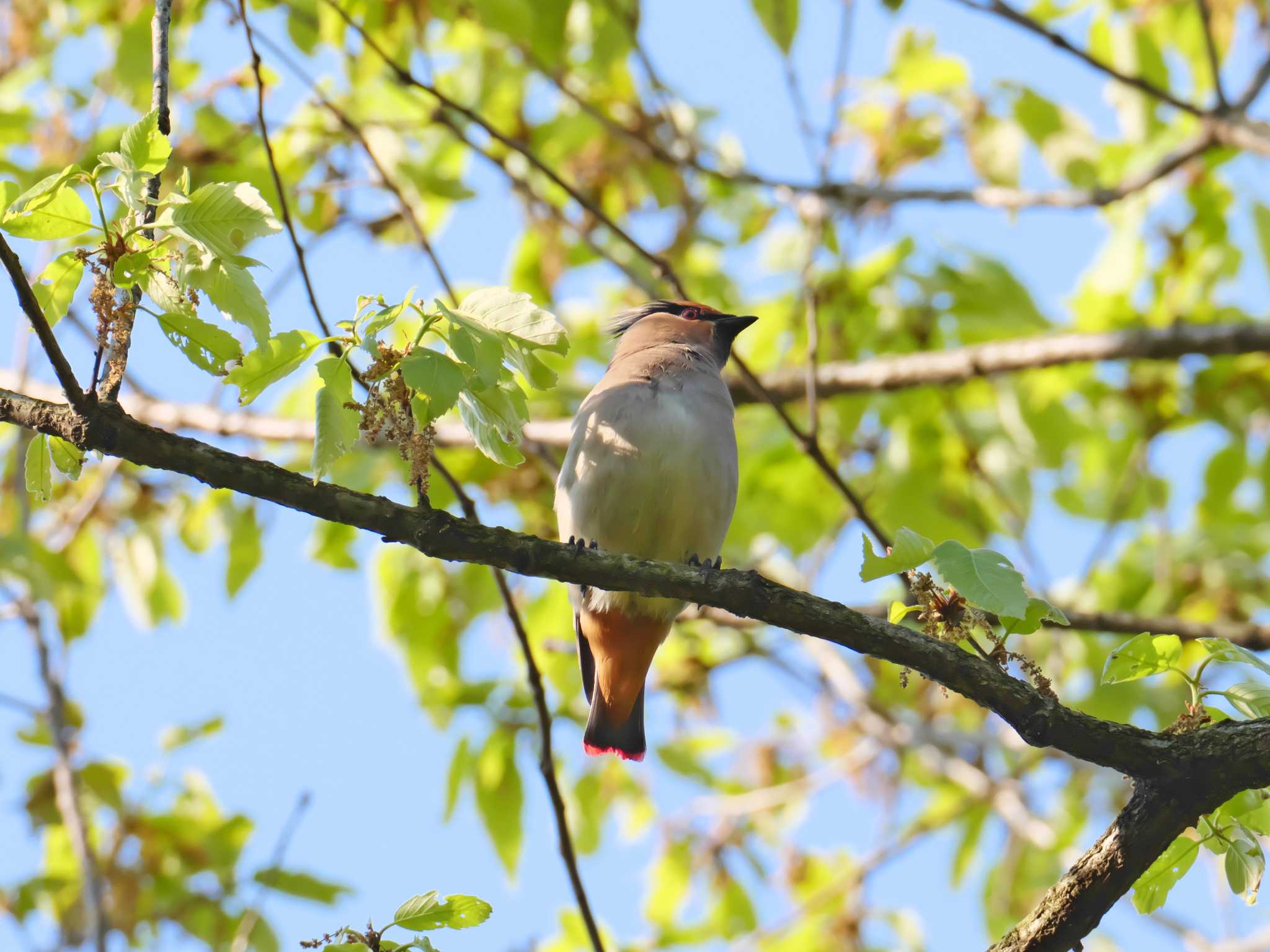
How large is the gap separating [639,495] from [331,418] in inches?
104

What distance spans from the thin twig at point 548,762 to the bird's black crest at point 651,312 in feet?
9.01

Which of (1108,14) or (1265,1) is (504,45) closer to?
(1108,14)

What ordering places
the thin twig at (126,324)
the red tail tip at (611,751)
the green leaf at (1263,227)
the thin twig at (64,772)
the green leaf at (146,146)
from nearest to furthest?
the green leaf at (146,146) → the thin twig at (126,324) → the thin twig at (64,772) → the red tail tip at (611,751) → the green leaf at (1263,227)

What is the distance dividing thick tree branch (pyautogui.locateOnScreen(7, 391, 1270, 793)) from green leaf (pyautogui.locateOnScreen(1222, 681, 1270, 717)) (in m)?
0.02

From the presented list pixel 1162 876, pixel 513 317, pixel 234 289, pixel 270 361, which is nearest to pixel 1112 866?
pixel 1162 876

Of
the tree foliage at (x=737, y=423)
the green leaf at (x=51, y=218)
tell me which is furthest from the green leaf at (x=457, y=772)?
the green leaf at (x=51, y=218)

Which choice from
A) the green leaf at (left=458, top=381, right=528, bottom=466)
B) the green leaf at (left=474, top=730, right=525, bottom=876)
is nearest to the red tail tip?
the green leaf at (left=474, top=730, right=525, bottom=876)

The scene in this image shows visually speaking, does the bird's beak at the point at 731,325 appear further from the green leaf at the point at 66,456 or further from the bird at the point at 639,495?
the green leaf at the point at 66,456

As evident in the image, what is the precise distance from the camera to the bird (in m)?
5.21

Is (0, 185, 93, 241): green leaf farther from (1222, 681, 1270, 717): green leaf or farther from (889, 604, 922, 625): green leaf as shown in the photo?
(1222, 681, 1270, 717): green leaf

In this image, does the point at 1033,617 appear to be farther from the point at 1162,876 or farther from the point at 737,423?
the point at 737,423

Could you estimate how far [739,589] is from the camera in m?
3.23

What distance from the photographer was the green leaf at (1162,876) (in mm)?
2939

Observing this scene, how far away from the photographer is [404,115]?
6.51 meters
